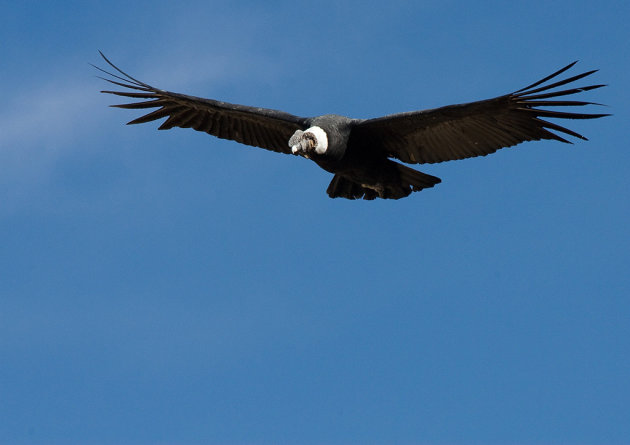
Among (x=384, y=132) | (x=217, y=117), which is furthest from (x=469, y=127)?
(x=217, y=117)

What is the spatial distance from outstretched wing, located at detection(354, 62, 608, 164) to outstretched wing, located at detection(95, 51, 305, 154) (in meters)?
1.57

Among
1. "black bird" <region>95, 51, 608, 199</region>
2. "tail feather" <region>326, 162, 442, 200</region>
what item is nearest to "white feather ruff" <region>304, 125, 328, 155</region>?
"black bird" <region>95, 51, 608, 199</region>

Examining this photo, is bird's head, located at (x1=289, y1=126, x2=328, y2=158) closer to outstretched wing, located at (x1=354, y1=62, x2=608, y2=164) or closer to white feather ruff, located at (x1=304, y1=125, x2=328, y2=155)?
white feather ruff, located at (x1=304, y1=125, x2=328, y2=155)

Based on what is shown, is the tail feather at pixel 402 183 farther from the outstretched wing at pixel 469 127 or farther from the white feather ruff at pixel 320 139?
the white feather ruff at pixel 320 139

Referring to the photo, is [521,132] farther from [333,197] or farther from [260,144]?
[260,144]

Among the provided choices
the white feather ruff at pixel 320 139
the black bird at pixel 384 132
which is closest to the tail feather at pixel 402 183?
the black bird at pixel 384 132

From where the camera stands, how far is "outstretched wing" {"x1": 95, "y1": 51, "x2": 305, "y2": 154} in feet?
A: 47.0

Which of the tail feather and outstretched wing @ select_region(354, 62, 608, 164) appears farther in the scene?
the tail feather

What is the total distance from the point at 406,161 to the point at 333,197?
129 centimetres

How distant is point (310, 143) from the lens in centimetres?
1268

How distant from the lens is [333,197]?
46.5 ft

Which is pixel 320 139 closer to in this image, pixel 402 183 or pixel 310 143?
pixel 310 143

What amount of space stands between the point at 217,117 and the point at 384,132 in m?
3.10

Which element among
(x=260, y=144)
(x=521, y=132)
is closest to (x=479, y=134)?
(x=521, y=132)
